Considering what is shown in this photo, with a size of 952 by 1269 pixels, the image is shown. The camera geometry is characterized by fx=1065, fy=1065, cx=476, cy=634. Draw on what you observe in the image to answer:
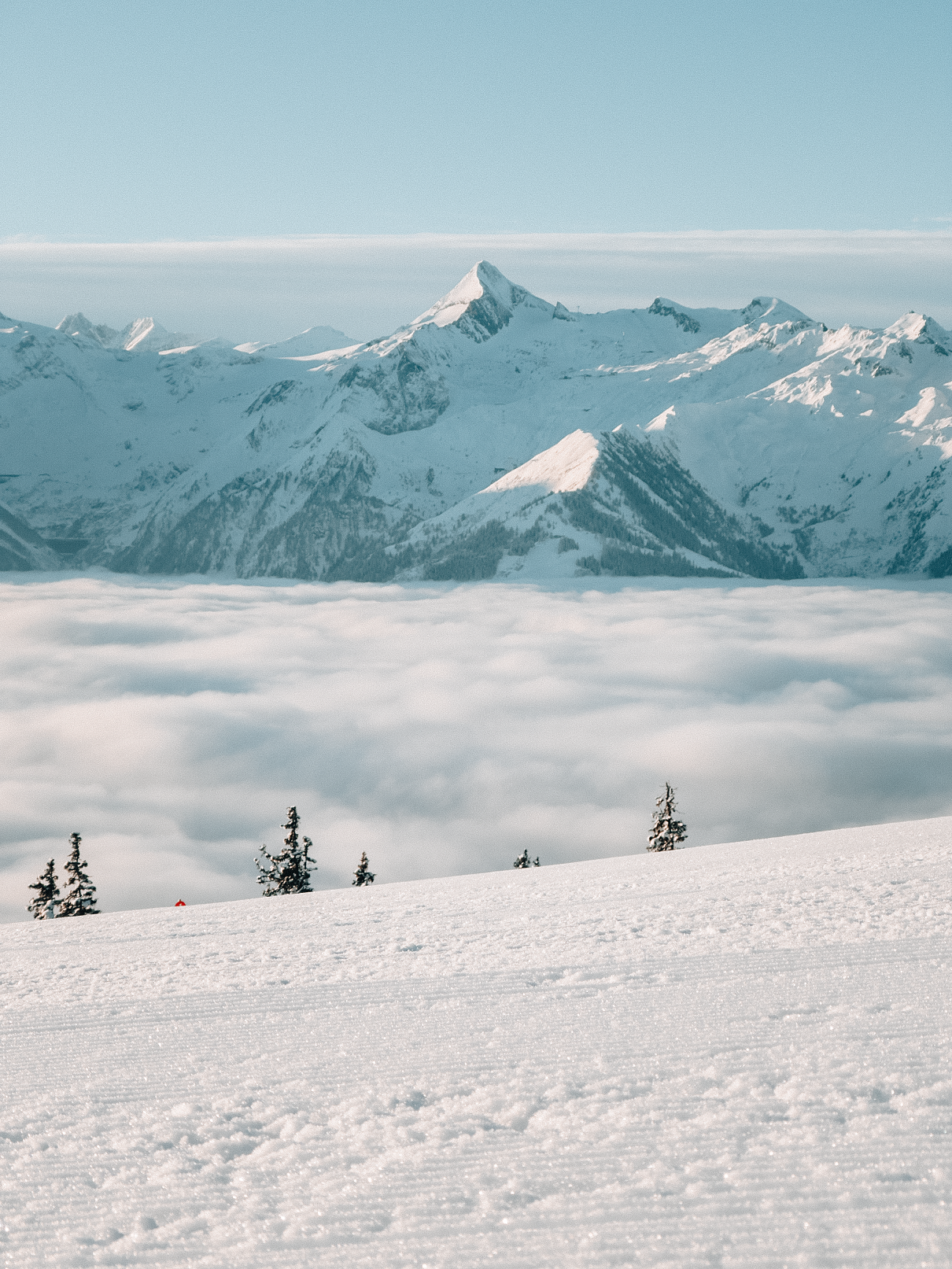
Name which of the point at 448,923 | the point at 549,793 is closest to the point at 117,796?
the point at 549,793

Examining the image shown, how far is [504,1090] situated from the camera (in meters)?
11.9

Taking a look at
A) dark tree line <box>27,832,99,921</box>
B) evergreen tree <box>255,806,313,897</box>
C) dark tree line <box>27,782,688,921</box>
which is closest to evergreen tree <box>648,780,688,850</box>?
dark tree line <box>27,782,688,921</box>

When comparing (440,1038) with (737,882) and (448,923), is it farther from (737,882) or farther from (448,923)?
(737,882)

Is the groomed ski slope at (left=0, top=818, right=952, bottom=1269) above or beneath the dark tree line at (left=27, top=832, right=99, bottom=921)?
beneath

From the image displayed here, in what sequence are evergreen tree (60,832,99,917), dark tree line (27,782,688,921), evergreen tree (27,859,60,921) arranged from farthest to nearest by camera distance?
evergreen tree (27,859,60,921) < dark tree line (27,782,688,921) < evergreen tree (60,832,99,917)

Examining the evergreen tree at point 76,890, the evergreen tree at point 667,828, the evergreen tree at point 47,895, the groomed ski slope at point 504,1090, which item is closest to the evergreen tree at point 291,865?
the evergreen tree at point 76,890

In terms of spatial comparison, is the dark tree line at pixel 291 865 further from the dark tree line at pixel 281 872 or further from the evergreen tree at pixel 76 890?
the evergreen tree at pixel 76 890

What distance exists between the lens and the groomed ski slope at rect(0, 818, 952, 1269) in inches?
365

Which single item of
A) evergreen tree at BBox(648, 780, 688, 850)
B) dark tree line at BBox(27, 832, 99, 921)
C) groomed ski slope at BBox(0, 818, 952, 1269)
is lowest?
groomed ski slope at BBox(0, 818, 952, 1269)

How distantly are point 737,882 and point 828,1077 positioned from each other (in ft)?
33.1

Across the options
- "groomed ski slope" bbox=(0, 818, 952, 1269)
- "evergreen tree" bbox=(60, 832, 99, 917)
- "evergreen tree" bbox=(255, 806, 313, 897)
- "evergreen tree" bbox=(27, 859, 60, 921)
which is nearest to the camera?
"groomed ski slope" bbox=(0, 818, 952, 1269)

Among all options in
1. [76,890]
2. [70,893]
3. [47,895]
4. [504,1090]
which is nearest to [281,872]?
[76,890]

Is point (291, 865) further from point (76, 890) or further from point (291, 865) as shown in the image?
point (76, 890)

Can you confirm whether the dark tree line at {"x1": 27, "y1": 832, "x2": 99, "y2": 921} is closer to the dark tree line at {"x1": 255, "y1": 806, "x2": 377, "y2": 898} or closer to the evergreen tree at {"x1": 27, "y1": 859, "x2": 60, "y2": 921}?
the evergreen tree at {"x1": 27, "y1": 859, "x2": 60, "y2": 921}
